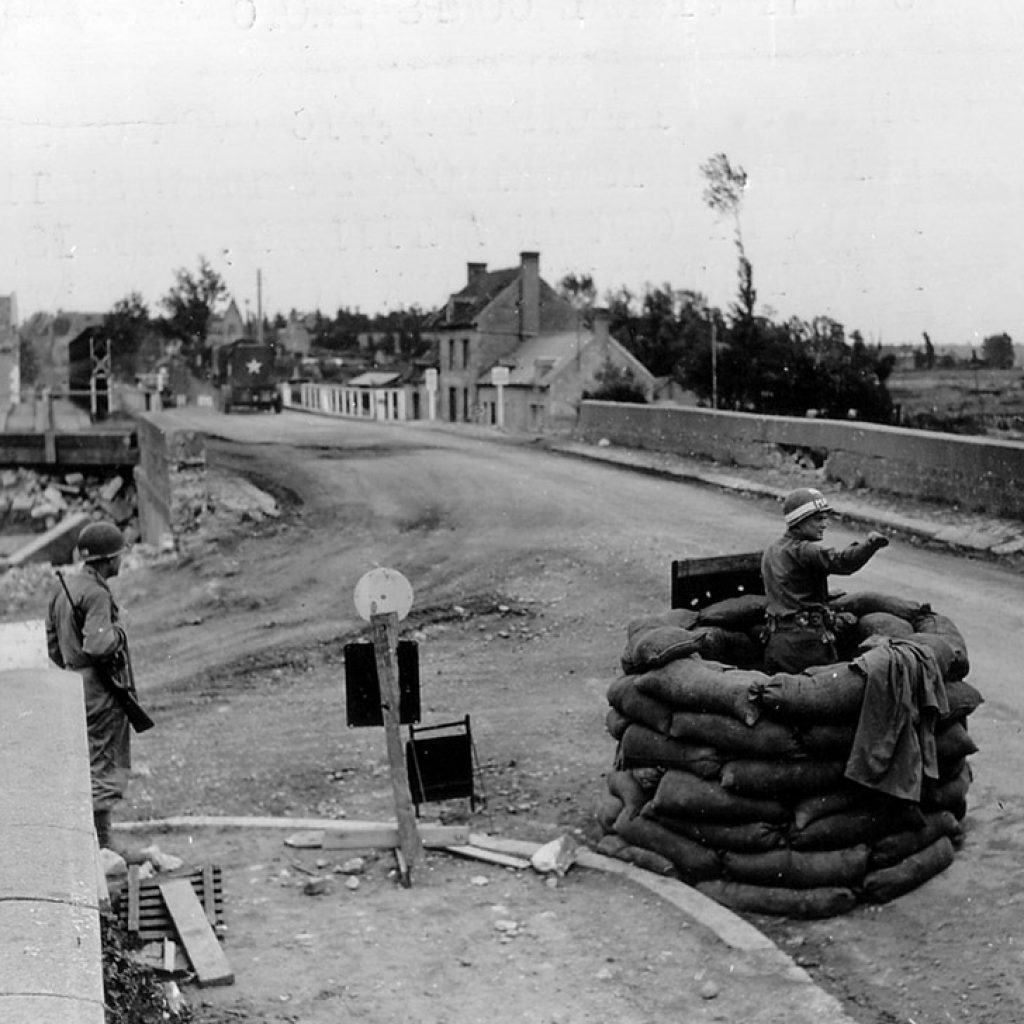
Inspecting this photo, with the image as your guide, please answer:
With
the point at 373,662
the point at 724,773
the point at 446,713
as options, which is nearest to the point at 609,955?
the point at 724,773

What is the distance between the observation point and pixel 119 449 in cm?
3619

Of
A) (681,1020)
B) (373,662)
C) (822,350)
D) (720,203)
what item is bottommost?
(681,1020)

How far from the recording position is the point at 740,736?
7883 mm

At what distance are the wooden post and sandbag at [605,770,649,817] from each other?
127 cm

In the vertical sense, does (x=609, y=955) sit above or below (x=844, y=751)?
below

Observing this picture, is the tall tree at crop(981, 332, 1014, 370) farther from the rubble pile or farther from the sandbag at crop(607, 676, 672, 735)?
the sandbag at crop(607, 676, 672, 735)

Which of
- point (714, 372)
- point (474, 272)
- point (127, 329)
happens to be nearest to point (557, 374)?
point (474, 272)

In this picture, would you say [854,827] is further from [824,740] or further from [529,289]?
[529,289]

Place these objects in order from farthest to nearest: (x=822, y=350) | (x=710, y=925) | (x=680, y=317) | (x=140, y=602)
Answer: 1. (x=680, y=317)
2. (x=822, y=350)
3. (x=140, y=602)
4. (x=710, y=925)

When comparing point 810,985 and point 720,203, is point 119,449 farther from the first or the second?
point 810,985

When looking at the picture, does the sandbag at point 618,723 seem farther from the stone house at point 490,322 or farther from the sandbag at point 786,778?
the stone house at point 490,322

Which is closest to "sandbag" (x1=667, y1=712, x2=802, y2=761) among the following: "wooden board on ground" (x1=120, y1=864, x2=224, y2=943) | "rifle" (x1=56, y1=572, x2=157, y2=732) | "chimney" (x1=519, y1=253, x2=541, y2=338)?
"wooden board on ground" (x1=120, y1=864, x2=224, y2=943)

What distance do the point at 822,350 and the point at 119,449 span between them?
700 inches

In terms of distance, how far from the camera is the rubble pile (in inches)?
1417
